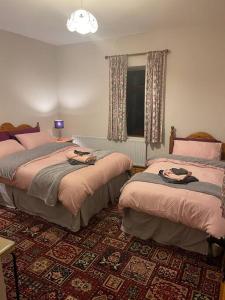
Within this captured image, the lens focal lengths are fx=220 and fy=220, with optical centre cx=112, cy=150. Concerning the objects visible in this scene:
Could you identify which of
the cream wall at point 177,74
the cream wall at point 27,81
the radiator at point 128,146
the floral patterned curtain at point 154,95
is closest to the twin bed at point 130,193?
the cream wall at point 177,74

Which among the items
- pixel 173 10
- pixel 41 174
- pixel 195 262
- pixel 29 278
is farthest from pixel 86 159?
pixel 173 10

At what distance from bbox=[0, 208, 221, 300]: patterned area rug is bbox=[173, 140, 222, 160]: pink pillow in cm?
169

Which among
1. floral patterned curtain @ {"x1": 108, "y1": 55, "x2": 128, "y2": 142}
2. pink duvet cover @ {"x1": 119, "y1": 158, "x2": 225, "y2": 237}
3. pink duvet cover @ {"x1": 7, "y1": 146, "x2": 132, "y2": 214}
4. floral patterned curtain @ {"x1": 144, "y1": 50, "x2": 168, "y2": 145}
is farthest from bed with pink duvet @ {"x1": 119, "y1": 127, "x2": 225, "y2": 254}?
floral patterned curtain @ {"x1": 108, "y1": 55, "x2": 128, "y2": 142}

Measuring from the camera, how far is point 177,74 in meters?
3.85

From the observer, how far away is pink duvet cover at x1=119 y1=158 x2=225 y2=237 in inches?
76.3

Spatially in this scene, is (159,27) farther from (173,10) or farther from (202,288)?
(202,288)

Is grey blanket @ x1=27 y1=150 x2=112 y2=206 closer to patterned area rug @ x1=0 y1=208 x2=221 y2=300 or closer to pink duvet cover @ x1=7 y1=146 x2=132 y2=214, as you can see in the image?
pink duvet cover @ x1=7 y1=146 x2=132 y2=214

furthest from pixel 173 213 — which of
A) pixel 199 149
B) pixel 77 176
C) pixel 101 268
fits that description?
pixel 199 149

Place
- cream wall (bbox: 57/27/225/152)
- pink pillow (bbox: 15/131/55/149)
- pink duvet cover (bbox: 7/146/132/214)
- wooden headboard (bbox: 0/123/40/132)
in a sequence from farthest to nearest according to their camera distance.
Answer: wooden headboard (bbox: 0/123/40/132), pink pillow (bbox: 15/131/55/149), cream wall (bbox: 57/27/225/152), pink duvet cover (bbox: 7/146/132/214)

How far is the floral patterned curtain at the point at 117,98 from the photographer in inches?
167

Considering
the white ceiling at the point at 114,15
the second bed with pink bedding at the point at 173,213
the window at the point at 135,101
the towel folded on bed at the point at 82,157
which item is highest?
the white ceiling at the point at 114,15

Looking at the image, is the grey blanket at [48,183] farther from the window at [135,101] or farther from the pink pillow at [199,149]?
the window at [135,101]

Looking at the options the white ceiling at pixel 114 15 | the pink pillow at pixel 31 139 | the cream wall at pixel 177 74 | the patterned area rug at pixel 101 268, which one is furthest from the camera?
the pink pillow at pixel 31 139

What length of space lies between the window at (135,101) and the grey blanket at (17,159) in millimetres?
1776
